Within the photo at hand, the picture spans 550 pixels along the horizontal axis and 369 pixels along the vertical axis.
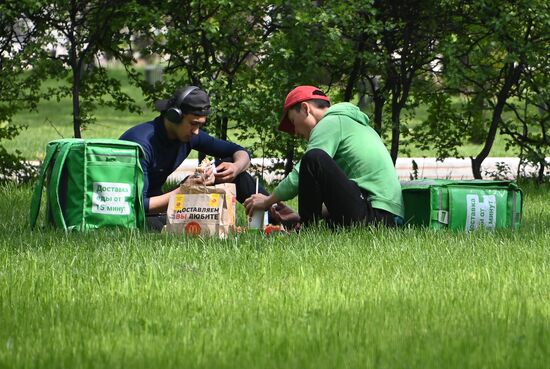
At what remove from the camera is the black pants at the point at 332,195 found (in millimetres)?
7734

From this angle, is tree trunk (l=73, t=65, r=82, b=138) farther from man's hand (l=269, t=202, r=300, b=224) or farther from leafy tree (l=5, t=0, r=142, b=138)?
man's hand (l=269, t=202, r=300, b=224)

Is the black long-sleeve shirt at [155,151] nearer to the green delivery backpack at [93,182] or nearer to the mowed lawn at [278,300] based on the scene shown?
the green delivery backpack at [93,182]

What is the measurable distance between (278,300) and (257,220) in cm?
262

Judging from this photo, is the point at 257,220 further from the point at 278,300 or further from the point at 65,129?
the point at 65,129

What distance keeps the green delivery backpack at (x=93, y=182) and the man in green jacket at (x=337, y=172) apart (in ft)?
2.60

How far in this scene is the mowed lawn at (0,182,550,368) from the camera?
14.8 ft

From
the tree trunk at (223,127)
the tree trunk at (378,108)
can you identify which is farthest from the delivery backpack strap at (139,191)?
the tree trunk at (378,108)

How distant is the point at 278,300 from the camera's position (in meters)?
5.57

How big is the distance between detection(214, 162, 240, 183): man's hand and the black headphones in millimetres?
473

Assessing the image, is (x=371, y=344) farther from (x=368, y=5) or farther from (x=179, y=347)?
(x=368, y=5)

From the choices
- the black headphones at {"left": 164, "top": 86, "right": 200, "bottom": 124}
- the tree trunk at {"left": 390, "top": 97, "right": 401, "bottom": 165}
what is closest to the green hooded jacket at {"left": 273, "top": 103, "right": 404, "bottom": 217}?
the black headphones at {"left": 164, "top": 86, "right": 200, "bottom": 124}

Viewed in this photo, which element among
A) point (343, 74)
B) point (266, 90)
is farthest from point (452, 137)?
point (266, 90)

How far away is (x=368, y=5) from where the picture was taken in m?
11.7

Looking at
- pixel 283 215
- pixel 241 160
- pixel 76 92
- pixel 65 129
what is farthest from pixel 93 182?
pixel 65 129
